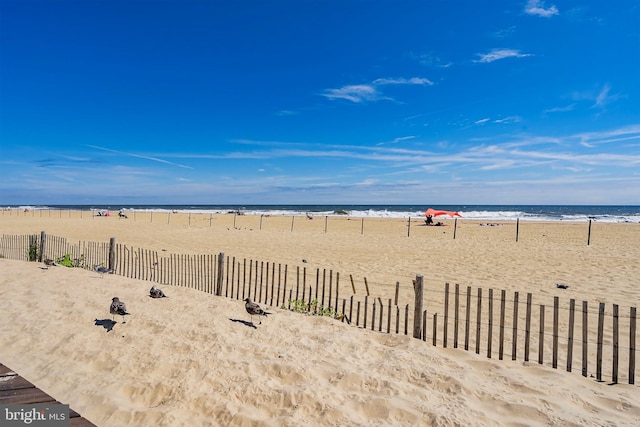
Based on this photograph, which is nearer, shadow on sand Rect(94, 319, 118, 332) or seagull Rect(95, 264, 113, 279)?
shadow on sand Rect(94, 319, 118, 332)

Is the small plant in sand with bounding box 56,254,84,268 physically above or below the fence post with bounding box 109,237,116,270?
below

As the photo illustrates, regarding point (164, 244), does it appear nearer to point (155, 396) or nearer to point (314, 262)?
point (314, 262)

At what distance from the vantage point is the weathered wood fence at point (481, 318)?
496 cm

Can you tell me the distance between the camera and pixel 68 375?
4.52m

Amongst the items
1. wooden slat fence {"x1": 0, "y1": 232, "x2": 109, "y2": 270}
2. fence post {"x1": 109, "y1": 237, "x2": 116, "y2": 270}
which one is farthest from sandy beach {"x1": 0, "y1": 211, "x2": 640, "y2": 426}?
wooden slat fence {"x1": 0, "y1": 232, "x2": 109, "y2": 270}

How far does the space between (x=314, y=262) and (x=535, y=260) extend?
869 cm

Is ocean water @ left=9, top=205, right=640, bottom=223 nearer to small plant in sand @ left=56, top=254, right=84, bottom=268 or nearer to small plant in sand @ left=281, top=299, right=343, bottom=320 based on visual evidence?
small plant in sand @ left=281, top=299, right=343, bottom=320

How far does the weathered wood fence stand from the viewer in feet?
16.3

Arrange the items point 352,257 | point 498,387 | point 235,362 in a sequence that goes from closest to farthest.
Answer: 1. point 498,387
2. point 235,362
3. point 352,257

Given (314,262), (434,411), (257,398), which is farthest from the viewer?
(314,262)

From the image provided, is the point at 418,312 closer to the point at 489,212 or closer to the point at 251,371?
the point at 251,371

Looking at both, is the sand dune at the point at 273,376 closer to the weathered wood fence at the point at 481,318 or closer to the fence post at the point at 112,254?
the weathered wood fence at the point at 481,318

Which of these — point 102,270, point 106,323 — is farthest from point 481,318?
point 102,270

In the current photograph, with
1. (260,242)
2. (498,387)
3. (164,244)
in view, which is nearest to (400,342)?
(498,387)
